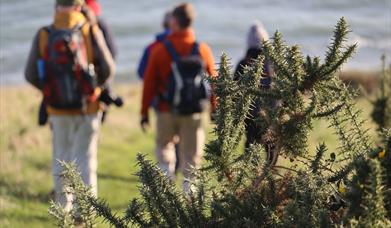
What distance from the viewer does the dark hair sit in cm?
733

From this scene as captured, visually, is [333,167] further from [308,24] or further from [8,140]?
[308,24]

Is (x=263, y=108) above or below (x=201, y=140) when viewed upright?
below

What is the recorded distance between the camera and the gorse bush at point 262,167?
2105mm

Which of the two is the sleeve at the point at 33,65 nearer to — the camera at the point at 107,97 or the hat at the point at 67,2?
the hat at the point at 67,2

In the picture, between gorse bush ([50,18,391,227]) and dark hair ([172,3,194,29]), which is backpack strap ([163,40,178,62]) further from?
gorse bush ([50,18,391,227])

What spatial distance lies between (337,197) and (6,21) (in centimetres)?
2559

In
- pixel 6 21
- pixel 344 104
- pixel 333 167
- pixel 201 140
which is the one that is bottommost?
pixel 333 167

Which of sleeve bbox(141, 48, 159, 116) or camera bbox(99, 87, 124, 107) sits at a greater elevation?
sleeve bbox(141, 48, 159, 116)

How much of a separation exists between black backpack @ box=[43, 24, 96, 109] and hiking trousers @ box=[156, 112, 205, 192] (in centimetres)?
136

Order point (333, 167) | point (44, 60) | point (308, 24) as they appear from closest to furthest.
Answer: point (333, 167) → point (44, 60) → point (308, 24)

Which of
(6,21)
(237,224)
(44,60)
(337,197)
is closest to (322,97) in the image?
(337,197)

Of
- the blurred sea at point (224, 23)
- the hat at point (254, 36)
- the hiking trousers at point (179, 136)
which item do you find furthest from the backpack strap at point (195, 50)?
the blurred sea at point (224, 23)

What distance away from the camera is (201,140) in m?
7.76

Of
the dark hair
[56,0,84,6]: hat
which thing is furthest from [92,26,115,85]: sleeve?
the dark hair
